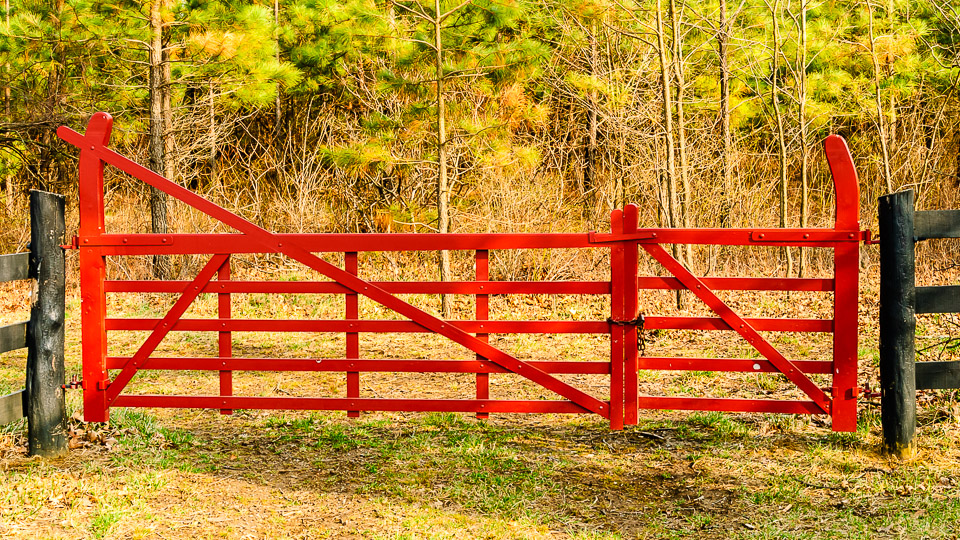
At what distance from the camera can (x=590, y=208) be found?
16500 mm

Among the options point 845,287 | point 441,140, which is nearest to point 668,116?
point 441,140

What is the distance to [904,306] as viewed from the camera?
16.2 feet

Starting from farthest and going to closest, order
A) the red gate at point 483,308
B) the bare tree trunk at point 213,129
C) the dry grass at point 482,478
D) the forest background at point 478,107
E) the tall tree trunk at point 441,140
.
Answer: the bare tree trunk at point 213,129 < the forest background at point 478,107 < the tall tree trunk at point 441,140 < the red gate at point 483,308 < the dry grass at point 482,478

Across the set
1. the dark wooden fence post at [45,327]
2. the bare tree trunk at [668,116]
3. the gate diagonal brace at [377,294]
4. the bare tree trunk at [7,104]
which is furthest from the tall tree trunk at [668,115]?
the bare tree trunk at [7,104]

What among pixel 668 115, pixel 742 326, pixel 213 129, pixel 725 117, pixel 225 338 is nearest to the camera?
pixel 742 326

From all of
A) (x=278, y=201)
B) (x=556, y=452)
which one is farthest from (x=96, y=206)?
(x=278, y=201)

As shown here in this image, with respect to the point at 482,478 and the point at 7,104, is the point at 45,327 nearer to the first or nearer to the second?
the point at 482,478

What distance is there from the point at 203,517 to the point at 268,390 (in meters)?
3.40

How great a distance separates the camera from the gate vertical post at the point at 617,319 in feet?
16.7

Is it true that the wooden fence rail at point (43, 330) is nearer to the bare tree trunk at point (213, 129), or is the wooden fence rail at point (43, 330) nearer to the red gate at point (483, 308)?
the red gate at point (483, 308)

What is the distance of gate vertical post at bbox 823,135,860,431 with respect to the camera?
4.91 metres

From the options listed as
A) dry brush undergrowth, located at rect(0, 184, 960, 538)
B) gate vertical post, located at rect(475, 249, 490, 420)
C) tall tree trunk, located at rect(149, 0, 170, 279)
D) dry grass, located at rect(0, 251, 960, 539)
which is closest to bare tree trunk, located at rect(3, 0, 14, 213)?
tall tree trunk, located at rect(149, 0, 170, 279)

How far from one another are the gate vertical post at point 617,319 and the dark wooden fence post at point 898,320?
160 cm

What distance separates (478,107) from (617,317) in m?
9.94
